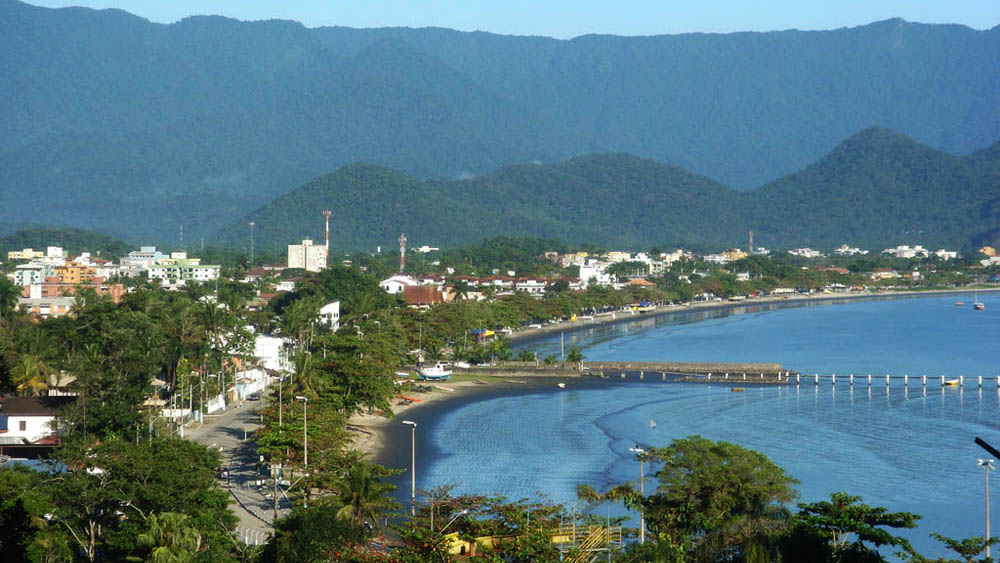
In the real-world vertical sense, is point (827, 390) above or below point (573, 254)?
below

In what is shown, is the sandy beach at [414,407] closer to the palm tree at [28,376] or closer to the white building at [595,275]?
the palm tree at [28,376]

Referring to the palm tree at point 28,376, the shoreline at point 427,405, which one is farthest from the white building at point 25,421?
the shoreline at point 427,405

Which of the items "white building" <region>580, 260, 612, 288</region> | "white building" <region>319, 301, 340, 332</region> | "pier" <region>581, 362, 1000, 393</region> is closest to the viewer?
"pier" <region>581, 362, 1000, 393</region>

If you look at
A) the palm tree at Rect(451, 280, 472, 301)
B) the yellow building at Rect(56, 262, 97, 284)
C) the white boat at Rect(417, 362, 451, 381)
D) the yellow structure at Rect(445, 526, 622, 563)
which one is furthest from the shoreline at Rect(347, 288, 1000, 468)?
the yellow building at Rect(56, 262, 97, 284)

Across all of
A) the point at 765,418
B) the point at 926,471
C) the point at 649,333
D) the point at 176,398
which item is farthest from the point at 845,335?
the point at 176,398

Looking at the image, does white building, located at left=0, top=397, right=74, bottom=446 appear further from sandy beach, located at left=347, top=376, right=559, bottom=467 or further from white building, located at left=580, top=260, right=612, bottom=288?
white building, located at left=580, top=260, right=612, bottom=288

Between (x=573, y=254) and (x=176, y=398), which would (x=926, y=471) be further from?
(x=573, y=254)
